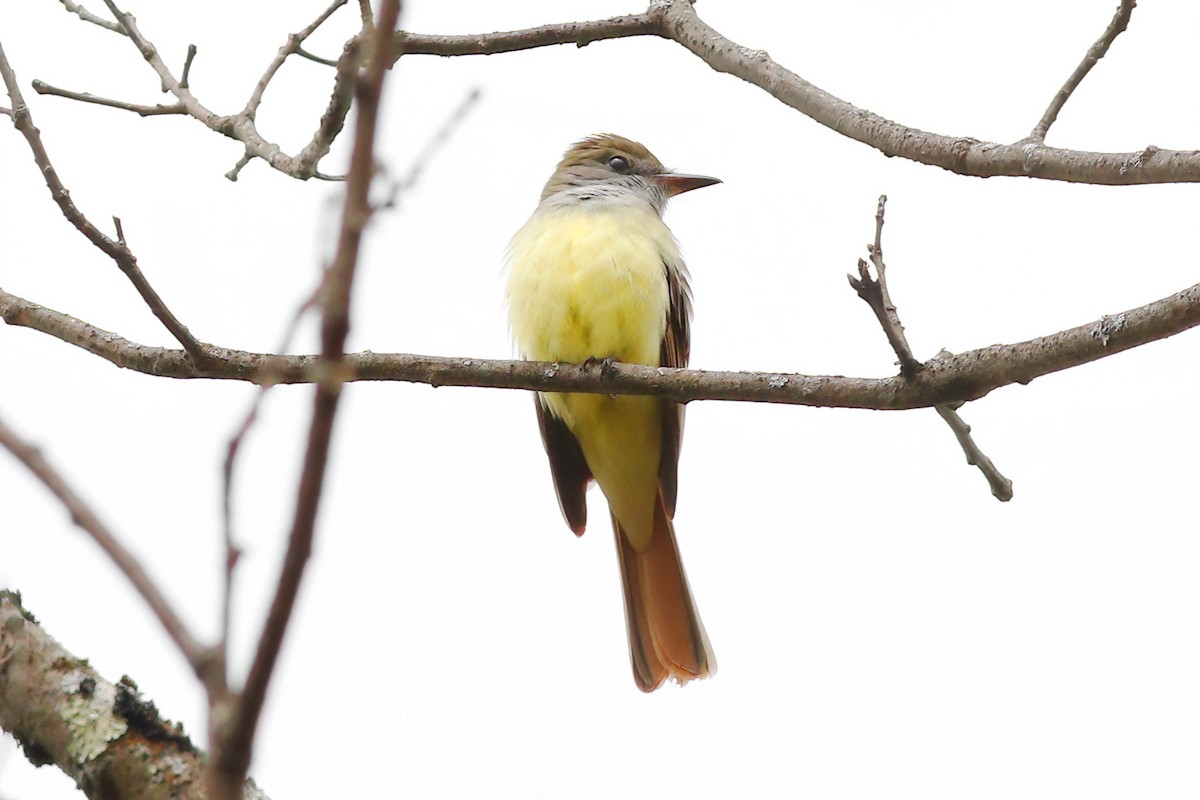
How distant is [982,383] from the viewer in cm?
349

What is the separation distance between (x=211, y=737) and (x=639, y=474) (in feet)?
17.2

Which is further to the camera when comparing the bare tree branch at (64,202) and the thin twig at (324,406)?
the bare tree branch at (64,202)

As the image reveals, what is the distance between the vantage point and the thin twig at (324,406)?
1187 mm

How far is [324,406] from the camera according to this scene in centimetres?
120

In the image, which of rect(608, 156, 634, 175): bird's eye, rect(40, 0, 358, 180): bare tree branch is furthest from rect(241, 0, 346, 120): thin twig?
rect(608, 156, 634, 175): bird's eye

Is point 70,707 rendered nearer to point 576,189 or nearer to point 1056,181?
point 1056,181

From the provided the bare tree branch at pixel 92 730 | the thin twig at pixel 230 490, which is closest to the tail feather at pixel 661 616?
the bare tree branch at pixel 92 730

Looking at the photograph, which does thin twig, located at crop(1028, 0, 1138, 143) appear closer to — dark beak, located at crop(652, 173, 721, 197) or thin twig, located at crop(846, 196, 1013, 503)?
thin twig, located at crop(846, 196, 1013, 503)

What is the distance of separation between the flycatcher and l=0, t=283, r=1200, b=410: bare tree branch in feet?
3.06

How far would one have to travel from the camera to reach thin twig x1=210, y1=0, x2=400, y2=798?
1187 millimetres

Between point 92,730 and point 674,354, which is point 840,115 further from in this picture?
point 92,730

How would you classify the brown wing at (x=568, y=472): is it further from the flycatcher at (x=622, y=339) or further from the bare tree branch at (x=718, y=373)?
the bare tree branch at (x=718, y=373)

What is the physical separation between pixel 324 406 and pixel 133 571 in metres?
0.26

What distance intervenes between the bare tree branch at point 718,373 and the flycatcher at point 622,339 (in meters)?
0.93
